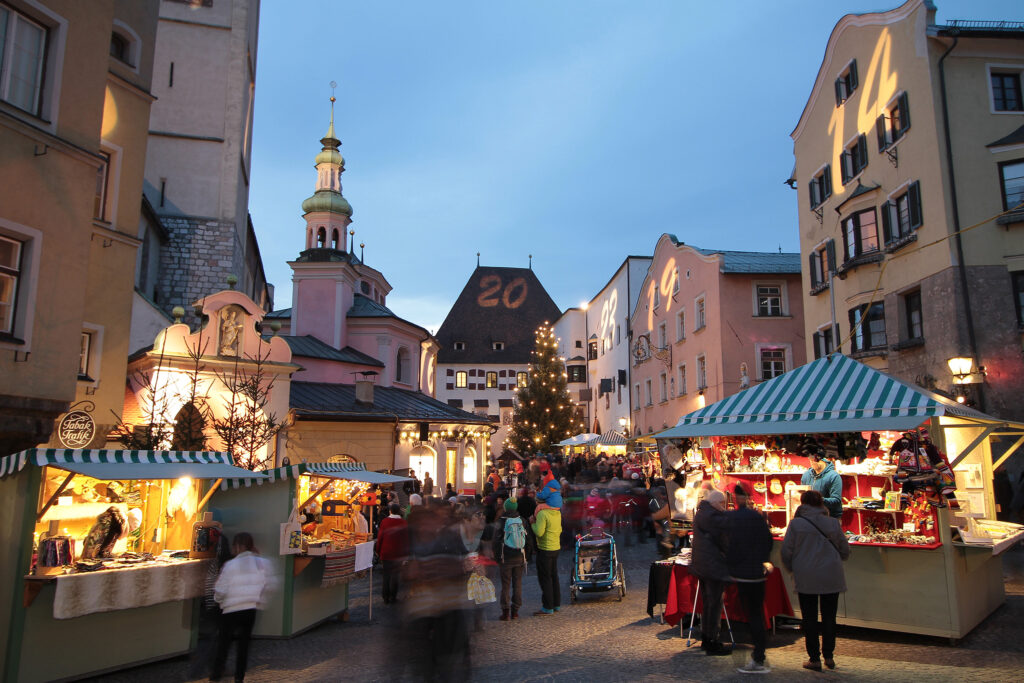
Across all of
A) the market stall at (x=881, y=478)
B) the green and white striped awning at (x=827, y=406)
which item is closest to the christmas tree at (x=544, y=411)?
the market stall at (x=881, y=478)

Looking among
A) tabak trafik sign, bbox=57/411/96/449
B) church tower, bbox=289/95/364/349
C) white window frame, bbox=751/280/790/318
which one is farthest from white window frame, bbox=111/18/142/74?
white window frame, bbox=751/280/790/318

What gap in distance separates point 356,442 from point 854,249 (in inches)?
711

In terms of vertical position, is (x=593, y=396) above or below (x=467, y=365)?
below

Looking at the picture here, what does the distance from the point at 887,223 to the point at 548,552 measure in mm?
15512

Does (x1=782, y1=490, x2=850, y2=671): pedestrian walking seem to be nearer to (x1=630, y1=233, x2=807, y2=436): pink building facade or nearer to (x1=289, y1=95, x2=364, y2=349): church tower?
(x1=630, y1=233, x2=807, y2=436): pink building facade

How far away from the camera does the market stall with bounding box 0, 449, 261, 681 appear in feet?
25.2

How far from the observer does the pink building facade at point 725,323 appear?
29.3m

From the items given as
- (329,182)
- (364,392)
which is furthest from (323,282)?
(364,392)

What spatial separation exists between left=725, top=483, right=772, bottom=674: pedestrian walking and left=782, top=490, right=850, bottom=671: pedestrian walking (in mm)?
290

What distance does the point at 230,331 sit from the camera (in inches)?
867

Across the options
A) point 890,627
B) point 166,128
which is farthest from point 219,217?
point 890,627

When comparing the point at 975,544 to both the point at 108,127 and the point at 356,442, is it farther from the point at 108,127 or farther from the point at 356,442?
the point at 356,442

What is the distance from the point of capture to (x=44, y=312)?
12.2 meters

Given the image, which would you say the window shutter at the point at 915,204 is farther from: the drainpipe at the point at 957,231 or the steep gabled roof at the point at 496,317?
the steep gabled roof at the point at 496,317
